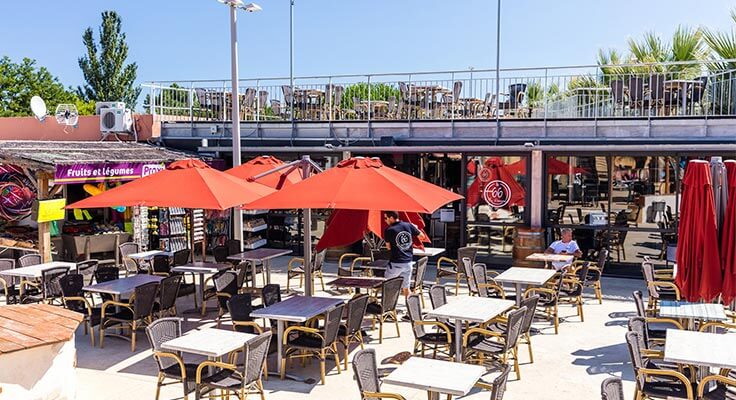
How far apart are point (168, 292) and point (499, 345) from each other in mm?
4409

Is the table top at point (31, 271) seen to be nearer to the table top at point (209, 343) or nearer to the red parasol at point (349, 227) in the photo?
the red parasol at point (349, 227)

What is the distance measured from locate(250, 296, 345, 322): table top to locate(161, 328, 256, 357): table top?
80 centimetres

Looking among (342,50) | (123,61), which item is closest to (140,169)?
(342,50)

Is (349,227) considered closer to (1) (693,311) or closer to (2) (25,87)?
(1) (693,311)

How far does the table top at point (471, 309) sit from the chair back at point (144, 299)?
141 inches

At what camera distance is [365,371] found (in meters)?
5.64

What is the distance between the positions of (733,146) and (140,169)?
11897 mm

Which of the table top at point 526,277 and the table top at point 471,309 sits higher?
the table top at point 471,309

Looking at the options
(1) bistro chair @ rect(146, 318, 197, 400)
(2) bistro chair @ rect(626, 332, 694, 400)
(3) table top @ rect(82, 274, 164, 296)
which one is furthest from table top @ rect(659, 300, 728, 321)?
(3) table top @ rect(82, 274, 164, 296)

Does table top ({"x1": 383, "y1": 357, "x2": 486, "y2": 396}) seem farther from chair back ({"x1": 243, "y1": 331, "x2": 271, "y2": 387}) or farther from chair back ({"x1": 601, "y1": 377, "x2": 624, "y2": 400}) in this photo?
chair back ({"x1": 243, "y1": 331, "x2": 271, "y2": 387})

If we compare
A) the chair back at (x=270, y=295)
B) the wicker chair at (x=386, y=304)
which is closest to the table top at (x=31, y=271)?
the chair back at (x=270, y=295)

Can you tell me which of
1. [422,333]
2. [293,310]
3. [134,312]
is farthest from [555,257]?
[134,312]

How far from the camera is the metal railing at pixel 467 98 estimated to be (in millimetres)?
14055

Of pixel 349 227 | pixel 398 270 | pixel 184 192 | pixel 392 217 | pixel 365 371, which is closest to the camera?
pixel 365 371
